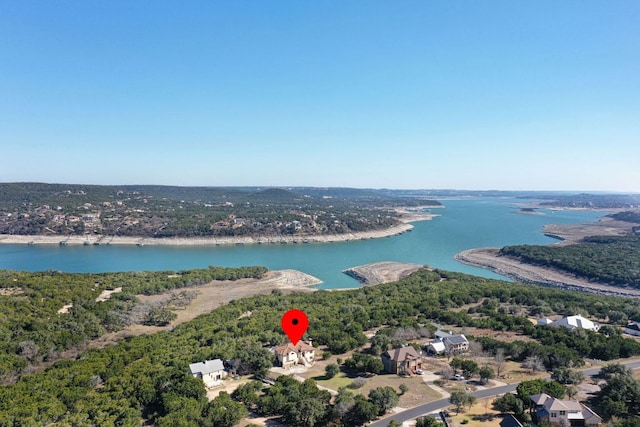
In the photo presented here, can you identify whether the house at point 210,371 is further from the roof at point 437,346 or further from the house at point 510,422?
the house at point 510,422

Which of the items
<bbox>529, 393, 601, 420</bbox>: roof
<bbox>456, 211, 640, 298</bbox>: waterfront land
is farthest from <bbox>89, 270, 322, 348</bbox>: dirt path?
<bbox>456, 211, 640, 298</bbox>: waterfront land

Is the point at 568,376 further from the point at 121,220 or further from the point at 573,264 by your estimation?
the point at 121,220

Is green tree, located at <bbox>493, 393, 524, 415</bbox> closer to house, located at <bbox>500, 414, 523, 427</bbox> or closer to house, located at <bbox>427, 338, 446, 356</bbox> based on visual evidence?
house, located at <bbox>500, 414, 523, 427</bbox>

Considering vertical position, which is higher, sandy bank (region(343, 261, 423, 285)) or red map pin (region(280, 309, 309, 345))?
red map pin (region(280, 309, 309, 345))

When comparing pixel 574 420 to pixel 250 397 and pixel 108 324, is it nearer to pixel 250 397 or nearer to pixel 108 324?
pixel 250 397

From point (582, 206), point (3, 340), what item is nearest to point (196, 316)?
point (3, 340)

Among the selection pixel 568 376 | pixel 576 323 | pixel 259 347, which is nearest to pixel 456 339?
pixel 568 376
